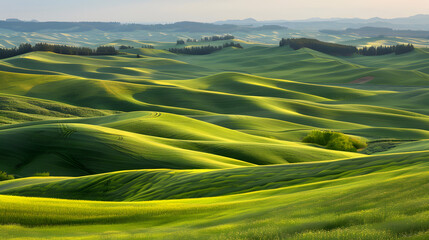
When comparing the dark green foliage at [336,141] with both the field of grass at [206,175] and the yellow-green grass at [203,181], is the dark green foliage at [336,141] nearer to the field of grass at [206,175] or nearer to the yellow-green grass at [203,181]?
the field of grass at [206,175]

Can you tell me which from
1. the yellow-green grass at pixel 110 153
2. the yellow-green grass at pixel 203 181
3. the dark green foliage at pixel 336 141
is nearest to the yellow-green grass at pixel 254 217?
the yellow-green grass at pixel 203 181

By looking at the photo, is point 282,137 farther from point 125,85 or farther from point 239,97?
point 125,85

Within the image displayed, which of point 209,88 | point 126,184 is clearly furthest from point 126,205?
point 209,88

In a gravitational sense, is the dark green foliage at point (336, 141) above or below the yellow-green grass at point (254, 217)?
below

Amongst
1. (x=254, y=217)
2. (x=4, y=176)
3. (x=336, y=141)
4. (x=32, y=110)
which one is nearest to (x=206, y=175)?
(x=254, y=217)

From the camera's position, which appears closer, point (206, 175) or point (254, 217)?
point (254, 217)

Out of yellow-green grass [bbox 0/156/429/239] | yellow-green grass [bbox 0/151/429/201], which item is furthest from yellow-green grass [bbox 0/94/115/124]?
yellow-green grass [bbox 0/156/429/239]

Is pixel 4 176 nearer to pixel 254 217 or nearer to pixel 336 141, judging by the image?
pixel 254 217

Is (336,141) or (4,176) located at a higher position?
(4,176)
